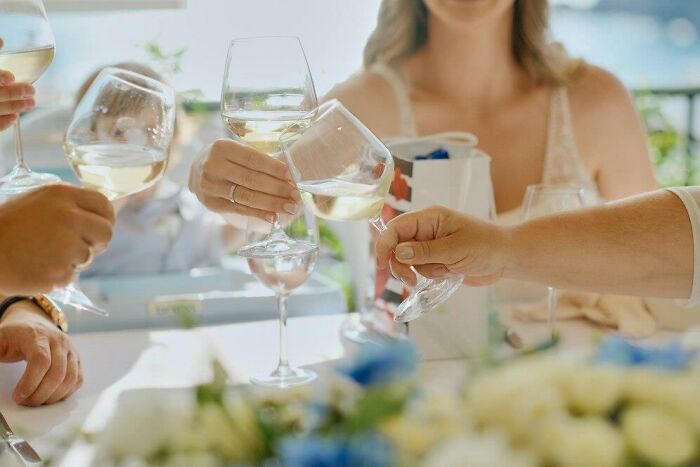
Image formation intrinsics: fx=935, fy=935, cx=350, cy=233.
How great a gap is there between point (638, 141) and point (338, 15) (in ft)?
10.2

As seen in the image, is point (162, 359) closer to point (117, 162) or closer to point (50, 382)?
point (50, 382)

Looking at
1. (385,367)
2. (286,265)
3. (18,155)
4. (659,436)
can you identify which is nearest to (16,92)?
(18,155)

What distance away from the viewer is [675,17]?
14492 millimetres

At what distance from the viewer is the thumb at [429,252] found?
112 cm

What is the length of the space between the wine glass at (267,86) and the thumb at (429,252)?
206 mm

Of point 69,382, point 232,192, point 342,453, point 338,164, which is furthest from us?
point 232,192

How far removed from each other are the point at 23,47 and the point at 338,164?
490mm

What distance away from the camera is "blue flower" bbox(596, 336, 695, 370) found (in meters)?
0.49

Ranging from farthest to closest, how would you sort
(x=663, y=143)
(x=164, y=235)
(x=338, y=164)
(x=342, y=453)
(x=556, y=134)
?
(x=663, y=143) → (x=164, y=235) → (x=556, y=134) → (x=338, y=164) → (x=342, y=453)

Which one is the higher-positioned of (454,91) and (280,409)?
(280,409)

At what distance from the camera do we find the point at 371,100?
2156mm

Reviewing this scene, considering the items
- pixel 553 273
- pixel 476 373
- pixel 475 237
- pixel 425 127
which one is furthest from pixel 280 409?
pixel 425 127

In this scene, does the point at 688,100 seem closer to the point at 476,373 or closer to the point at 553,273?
the point at 553,273

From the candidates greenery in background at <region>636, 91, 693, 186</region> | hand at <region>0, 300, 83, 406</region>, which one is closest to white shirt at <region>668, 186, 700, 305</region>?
hand at <region>0, 300, 83, 406</region>
